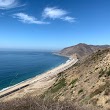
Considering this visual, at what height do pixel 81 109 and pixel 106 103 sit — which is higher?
pixel 81 109

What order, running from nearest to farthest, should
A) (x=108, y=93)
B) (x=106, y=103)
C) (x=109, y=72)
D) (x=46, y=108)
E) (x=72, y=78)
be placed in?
(x=46, y=108) < (x=106, y=103) < (x=108, y=93) < (x=109, y=72) < (x=72, y=78)

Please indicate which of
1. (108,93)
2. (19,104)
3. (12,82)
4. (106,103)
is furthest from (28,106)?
(12,82)

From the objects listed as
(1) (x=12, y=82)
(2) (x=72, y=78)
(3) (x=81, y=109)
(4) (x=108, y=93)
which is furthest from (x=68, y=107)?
(1) (x=12, y=82)

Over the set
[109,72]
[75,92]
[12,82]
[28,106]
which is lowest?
[12,82]

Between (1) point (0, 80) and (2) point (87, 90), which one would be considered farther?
(1) point (0, 80)

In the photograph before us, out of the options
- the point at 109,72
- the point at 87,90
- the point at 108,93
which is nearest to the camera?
the point at 108,93

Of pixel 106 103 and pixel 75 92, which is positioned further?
pixel 75 92

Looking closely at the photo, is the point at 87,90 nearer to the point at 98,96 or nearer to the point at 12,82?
the point at 98,96

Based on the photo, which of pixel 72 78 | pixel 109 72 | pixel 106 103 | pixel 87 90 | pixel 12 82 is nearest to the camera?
pixel 106 103

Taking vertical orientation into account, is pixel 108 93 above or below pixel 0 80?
above

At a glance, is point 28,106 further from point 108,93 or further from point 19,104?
point 108,93
